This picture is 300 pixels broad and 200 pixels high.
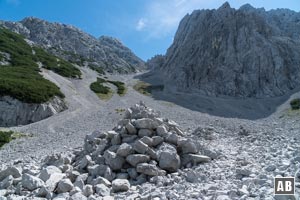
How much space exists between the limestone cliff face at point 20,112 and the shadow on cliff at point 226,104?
26713 millimetres

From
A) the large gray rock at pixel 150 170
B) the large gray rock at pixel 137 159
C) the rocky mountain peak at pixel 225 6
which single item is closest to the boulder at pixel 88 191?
the large gray rock at pixel 150 170

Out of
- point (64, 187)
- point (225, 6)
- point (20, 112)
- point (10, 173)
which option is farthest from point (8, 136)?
point (225, 6)

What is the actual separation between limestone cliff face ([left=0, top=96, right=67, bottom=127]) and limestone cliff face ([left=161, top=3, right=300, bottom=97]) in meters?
43.8

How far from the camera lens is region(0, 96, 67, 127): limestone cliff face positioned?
4138 centimetres

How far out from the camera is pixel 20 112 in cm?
4275

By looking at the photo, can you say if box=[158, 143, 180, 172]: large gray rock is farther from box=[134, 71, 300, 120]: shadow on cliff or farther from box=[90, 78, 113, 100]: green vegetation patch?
box=[90, 78, 113, 100]: green vegetation patch

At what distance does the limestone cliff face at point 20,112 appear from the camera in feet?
136

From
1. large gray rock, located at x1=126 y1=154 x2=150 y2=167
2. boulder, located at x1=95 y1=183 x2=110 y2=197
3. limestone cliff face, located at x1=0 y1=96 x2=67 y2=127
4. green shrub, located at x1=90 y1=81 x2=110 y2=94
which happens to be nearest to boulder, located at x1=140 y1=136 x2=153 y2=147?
large gray rock, located at x1=126 y1=154 x2=150 y2=167

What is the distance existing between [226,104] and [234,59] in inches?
884

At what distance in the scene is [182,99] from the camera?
68312 millimetres

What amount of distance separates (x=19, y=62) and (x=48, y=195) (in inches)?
2819

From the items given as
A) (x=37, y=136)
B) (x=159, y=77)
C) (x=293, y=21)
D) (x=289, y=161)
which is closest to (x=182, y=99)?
(x=159, y=77)

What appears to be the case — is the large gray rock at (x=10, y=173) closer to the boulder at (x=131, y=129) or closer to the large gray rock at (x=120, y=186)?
the large gray rock at (x=120, y=186)

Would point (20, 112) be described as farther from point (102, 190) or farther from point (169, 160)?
point (102, 190)
